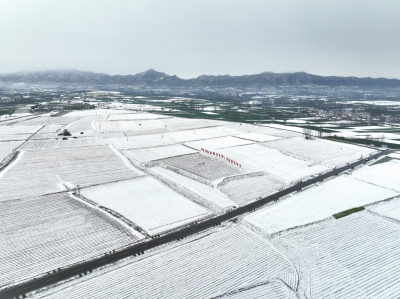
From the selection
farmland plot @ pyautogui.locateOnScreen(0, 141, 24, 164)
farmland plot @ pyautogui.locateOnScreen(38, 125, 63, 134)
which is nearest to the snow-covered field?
farmland plot @ pyautogui.locateOnScreen(0, 141, 24, 164)

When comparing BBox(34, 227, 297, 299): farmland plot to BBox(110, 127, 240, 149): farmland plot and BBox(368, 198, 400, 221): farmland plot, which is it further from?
BBox(110, 127, 240, 149): farmland plot

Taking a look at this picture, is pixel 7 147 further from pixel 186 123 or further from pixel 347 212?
pixel 347 212

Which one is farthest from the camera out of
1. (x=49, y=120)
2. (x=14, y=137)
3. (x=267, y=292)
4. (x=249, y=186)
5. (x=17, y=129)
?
(x=49, y=120)

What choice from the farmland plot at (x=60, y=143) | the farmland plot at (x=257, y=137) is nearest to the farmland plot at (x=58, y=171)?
the farmland plot at (x=60, y=143)

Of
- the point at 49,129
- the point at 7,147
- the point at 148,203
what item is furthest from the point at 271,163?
the point at 49,129

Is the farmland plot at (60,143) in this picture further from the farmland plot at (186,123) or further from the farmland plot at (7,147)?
the farmland plot at (186,123)

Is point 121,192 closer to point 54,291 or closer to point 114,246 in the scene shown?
point 114,246
